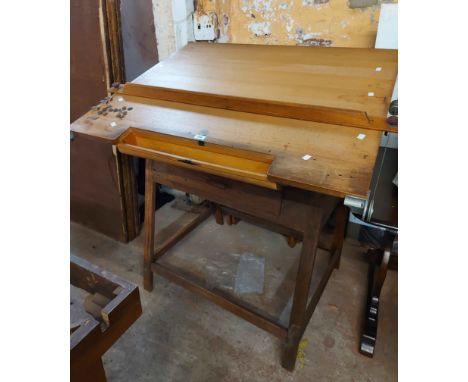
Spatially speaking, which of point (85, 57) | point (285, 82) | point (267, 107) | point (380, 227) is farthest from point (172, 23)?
point (380, 227)

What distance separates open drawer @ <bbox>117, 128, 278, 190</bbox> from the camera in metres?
1.16

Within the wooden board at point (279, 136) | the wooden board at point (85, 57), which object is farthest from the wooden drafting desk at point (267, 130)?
the wooden board at point (85, 57)

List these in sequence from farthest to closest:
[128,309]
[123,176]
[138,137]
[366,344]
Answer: [123,176] → [366,344] → [138,137] → [128,309]

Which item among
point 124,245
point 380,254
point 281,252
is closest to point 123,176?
point 124,245

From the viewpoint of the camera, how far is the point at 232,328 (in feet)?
5.82

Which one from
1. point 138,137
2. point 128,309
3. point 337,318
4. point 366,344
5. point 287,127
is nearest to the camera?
point 128,309

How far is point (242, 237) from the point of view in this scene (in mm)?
2502

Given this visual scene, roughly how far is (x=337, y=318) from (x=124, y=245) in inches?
59.5

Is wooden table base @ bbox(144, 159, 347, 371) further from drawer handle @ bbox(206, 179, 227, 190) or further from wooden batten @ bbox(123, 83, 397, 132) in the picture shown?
wooden batten @ bbox(123, 83, 397, 132)

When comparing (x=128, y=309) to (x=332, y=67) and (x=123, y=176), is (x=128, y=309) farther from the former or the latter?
(x=123, y=176)

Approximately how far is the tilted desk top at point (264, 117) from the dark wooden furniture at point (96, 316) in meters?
0.54

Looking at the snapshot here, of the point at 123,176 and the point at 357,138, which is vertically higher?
the point at 357,138

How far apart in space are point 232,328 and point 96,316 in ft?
3.69

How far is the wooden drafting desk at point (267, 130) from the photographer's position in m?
1.13
